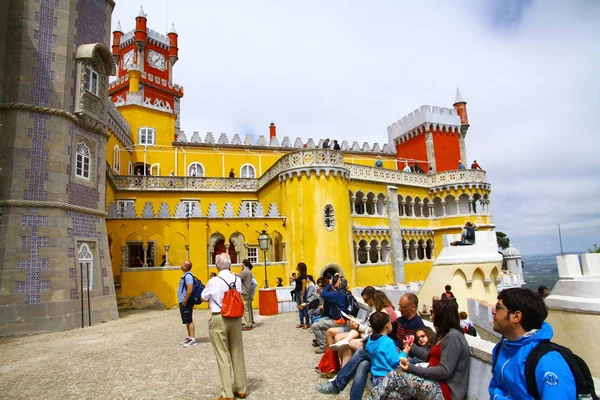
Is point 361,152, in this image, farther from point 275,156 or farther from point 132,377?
point 132,377

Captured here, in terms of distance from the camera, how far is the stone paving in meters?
6.74

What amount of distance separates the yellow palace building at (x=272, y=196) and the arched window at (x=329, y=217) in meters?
0.06

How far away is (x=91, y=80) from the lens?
16016 millimetres

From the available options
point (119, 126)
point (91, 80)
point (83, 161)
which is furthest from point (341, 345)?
point (119, 126)

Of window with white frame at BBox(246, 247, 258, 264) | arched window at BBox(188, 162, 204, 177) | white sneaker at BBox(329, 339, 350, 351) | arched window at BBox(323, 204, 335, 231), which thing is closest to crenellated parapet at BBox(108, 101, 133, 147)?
arched window at BBox(188, 162, 204, 177)

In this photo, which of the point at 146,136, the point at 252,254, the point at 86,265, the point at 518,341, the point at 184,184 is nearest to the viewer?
the point at 518,341

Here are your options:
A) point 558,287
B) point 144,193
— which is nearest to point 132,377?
point 558,287

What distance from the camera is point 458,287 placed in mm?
15125

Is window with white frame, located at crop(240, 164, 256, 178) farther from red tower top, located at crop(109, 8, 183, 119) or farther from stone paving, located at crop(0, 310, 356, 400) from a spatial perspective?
stone paving, located at crop(0, 310, 356, 400)

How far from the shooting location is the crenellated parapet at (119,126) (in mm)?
24797

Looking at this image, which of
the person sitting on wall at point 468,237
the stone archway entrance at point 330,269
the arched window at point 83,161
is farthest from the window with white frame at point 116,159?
the person sitting on wall at point 468,237

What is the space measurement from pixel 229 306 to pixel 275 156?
27.8m

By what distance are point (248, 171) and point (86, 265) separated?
61.4 feet

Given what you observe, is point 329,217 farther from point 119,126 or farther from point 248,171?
point 119,126
